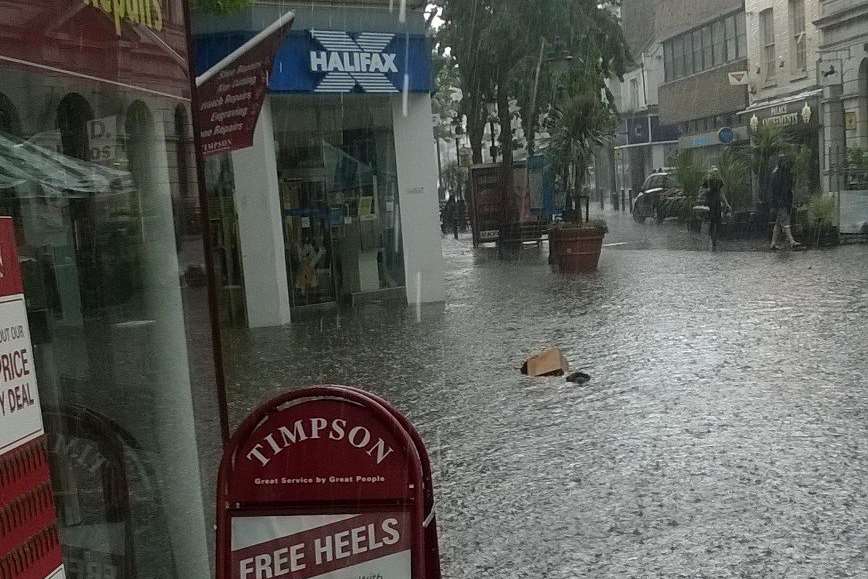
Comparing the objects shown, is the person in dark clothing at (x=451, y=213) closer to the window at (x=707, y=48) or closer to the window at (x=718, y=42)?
the window at (x=718, y=42)

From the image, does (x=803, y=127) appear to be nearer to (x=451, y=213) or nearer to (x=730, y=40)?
(x=730, y=40)

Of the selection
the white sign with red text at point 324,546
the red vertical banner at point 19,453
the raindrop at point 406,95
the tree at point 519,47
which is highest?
the tree at point 519,47

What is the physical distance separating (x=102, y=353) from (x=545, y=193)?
25.6m

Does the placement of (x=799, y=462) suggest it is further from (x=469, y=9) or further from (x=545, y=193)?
(x=545, y=193)

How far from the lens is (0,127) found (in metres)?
3.23

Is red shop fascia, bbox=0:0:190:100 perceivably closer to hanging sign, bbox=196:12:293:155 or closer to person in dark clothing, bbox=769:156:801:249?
hanging sign, bbox=196:12:293:155

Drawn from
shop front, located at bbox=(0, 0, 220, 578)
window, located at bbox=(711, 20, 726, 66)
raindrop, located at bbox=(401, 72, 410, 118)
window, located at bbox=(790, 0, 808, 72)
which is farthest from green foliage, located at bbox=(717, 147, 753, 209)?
shop front, located at bbox=(0, 0, 220, 578)

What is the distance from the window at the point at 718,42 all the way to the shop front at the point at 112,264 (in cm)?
4132

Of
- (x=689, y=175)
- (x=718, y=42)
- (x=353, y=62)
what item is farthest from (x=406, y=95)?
(x=718, y=42)

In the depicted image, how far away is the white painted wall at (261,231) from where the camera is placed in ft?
48.6

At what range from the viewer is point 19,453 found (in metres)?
2.35

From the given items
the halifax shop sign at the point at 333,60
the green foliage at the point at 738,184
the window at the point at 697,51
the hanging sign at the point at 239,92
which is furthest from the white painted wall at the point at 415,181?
the window at the point at 697,51

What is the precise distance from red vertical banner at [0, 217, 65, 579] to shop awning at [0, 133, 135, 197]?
83 centimetres

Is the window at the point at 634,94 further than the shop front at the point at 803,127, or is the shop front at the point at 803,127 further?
the window at the point at 634,94
